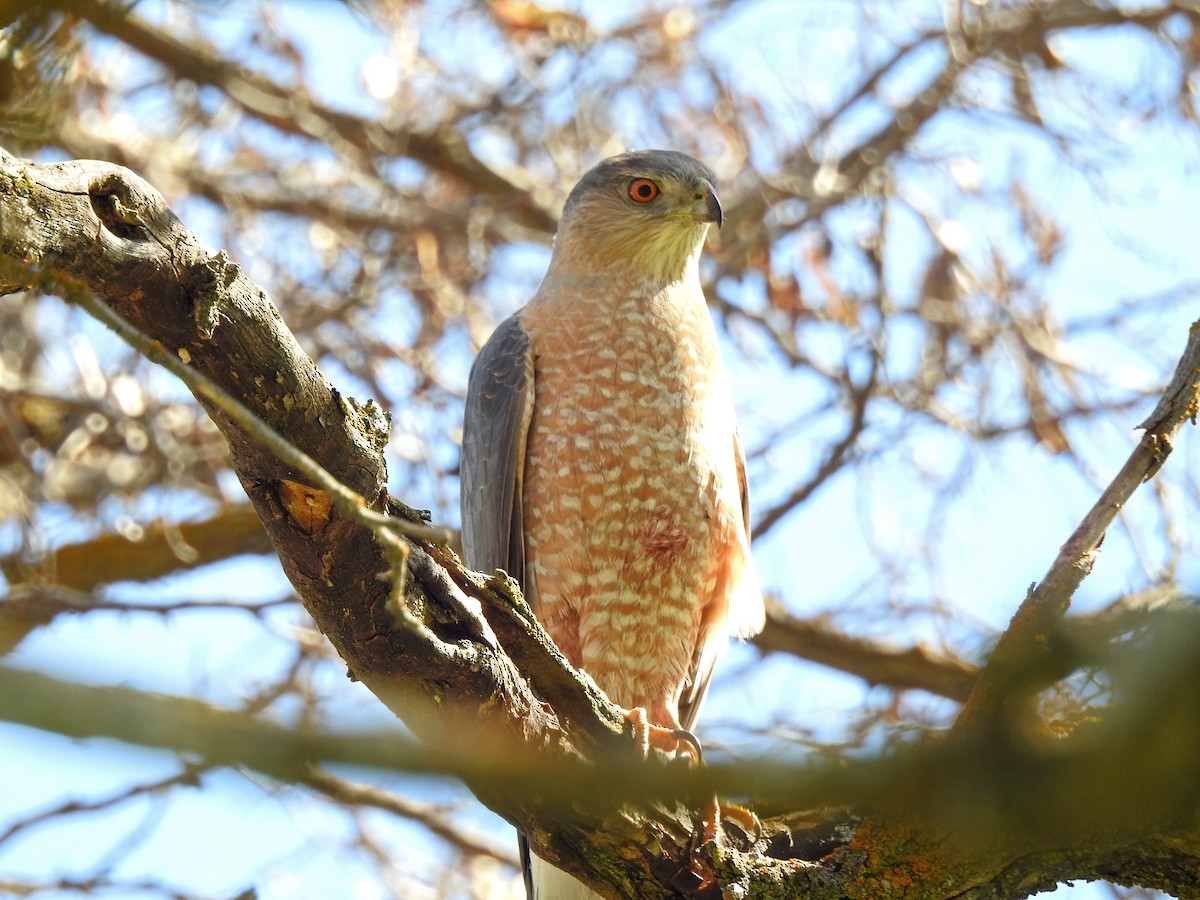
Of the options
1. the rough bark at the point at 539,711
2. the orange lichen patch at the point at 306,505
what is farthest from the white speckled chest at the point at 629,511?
the orange lichen patch at the point at 306,505

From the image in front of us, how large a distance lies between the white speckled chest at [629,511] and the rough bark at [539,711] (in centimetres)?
128

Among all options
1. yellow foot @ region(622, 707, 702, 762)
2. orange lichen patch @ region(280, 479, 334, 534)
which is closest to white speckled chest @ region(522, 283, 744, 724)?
yellow foot @ region(622, 707, 702, 762)

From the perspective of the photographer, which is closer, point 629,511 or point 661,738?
point 661,738

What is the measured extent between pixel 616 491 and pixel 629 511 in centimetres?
9

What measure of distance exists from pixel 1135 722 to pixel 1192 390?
2187mm

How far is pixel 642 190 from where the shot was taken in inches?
237

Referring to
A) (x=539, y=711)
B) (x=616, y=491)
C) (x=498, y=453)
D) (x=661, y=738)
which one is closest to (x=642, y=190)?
(x=498, y=453)

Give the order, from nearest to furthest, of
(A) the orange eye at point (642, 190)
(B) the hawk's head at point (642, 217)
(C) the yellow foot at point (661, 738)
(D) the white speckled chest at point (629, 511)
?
(C) the yellow foot at point (661, 738) < (D) the white speckled chest at point (629, 511) < (B) the hawk's head at point (642, 217) < (A) the orange eye at point (642, 190)

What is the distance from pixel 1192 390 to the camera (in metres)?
3.30

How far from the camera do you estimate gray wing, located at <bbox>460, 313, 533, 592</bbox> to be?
5043mm

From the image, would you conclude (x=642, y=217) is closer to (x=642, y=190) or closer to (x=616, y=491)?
(x=642, y=190)

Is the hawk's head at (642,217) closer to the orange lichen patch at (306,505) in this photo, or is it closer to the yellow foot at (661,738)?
the yellow foot at (661,738)

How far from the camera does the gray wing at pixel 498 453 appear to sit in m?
5.04

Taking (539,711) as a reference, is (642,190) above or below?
above
